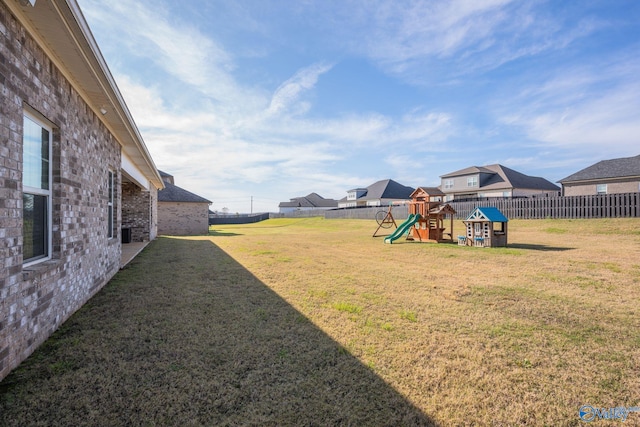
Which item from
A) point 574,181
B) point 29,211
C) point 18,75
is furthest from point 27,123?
point 574,181

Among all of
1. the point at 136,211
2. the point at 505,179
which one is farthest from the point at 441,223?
the point at 505,179

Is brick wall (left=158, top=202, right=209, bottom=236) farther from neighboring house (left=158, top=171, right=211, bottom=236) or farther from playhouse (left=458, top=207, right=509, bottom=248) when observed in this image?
playhouse (left=458, top=207, right=509, bottom=248)

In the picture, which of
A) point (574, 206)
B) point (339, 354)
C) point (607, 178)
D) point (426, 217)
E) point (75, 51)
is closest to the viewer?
point (339, 354)

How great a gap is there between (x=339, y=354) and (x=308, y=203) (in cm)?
7122

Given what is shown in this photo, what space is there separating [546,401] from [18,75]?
18.7 feet

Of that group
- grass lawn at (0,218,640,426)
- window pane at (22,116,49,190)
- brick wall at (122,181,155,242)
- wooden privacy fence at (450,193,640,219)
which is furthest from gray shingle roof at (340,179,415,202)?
window pane at (22,116,49,190)

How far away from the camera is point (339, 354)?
10.6ft

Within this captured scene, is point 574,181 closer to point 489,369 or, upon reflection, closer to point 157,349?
point 489,369

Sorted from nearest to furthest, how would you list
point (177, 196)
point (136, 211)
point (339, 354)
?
point (339, 354)
point (136, 211)
point (177, 196)

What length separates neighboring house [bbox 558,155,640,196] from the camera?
77.3 feet

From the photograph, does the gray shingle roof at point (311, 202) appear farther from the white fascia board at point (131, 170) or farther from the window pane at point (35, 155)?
the window pane at point (35, 155)

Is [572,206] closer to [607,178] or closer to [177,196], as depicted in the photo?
[607,178]

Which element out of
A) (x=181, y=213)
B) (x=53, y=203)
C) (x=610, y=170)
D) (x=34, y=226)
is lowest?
(x=34, y=226)

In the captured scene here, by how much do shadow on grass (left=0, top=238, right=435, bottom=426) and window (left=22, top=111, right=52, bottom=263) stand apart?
1.14 meters
